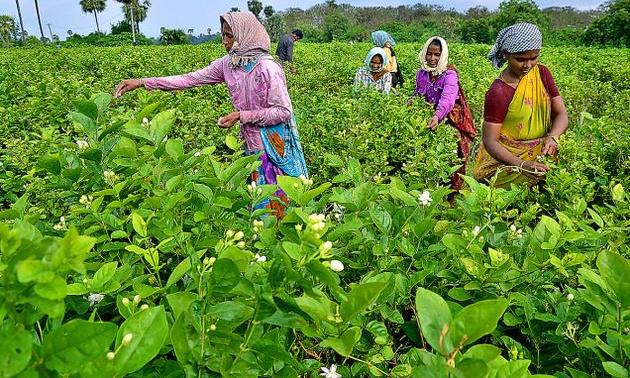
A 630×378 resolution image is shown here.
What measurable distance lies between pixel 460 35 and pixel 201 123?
133ft

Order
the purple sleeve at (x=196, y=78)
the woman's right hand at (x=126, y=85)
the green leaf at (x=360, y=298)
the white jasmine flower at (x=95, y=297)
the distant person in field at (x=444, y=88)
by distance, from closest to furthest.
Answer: the green leaf at (x=360, y=298) < the white jasmine flower at (x=95, y=297) < the woman's right hand at (x=126, y=85) < the purple sleeve at (x=196, y=78) < the distant person in field at (x=444, y=88)

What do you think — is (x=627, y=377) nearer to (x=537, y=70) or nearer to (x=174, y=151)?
(x=174, y=151)

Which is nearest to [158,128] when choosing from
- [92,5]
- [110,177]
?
[110,177]

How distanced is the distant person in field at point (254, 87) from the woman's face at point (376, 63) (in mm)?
2741

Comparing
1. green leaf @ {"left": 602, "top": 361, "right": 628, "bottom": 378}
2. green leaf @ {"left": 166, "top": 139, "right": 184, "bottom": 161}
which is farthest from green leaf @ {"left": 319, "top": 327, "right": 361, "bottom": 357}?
green leaf @ {"left": 166, "top": 139, "right": 184, "bottom": 161}

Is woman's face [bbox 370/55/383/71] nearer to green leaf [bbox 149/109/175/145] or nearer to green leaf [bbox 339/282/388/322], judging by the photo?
green leaf [bbox 149/109/175/145]

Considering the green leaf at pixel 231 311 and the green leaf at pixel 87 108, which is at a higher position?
the green leaf at pixel 87 108

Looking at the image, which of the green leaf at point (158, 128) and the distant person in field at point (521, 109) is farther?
the distant person in field at point (521, 109)

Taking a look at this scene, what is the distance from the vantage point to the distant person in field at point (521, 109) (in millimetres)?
2879

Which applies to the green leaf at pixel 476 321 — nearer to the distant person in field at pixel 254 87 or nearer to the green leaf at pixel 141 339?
the green leaf at pixel 141 339

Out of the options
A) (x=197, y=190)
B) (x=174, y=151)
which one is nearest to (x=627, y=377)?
(x=197, y=190)

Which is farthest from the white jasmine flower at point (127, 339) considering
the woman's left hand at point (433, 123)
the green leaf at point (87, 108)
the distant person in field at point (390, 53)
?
the distant person in field at point (390, 53)

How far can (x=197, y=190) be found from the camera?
54.0 inches

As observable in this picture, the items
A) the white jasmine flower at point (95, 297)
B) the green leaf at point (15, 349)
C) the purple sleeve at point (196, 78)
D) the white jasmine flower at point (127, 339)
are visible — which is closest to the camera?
the green leaf at point (15, 349)
